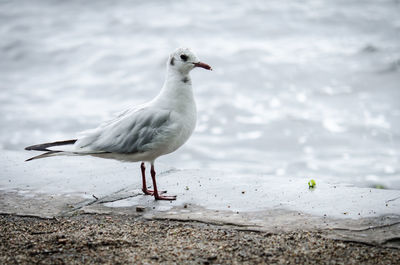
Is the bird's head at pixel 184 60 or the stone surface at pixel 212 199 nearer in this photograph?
the stone surface at pixel 212 199

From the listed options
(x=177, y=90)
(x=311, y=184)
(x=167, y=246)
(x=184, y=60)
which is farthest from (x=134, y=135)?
(x=311, y=184)

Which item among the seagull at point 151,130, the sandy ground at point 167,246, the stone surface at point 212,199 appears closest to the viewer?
the sandy ground at point 167,246

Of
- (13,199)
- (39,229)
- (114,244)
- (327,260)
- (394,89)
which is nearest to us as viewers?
(327,260)

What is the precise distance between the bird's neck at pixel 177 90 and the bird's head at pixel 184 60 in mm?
47

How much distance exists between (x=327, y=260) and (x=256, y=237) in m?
0.47

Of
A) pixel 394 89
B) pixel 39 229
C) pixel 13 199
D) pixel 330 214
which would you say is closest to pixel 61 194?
pixel 13 199

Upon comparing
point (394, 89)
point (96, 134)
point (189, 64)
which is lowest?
point (394, 89)

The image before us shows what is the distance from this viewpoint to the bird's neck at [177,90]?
420cm

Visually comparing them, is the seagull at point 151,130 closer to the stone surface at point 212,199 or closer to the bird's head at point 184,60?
the bird's head at point 184,60

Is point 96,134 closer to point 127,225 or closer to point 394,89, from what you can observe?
point 127,225

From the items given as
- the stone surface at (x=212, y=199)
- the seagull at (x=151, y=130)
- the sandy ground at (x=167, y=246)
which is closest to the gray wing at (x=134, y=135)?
the seagull at (x=151, y=130)

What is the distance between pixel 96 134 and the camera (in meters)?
4.22

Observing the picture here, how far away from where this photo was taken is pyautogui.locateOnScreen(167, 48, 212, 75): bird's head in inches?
165

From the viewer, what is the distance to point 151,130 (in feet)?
13.5
